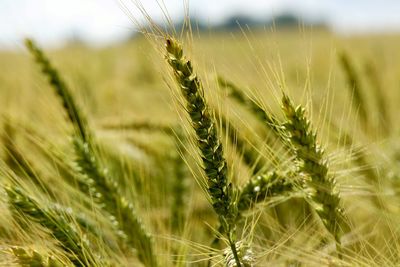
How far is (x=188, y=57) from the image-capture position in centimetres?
81

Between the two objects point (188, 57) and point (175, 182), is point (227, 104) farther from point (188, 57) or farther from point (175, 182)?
point (175, 182)

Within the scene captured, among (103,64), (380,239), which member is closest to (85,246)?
(380,239)

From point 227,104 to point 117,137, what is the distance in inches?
36.5

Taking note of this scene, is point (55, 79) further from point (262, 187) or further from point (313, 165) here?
point (313, 165)

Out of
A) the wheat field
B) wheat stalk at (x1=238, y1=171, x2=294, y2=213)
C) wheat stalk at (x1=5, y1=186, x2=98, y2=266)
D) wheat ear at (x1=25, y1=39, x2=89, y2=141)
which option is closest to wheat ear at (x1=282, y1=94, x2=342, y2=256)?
the wheat field

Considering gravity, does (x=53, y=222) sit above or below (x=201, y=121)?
below

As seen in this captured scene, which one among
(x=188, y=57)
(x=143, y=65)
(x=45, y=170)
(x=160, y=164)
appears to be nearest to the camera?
(x=188, y=57)

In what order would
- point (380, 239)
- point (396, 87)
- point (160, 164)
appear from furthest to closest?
point (396, 87)
point (160, 164)
point (380, 239)

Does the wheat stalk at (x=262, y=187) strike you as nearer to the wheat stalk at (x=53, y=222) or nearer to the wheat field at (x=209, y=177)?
the wheat field at (x=209, y=177)

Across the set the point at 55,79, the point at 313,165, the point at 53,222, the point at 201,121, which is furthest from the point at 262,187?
the point at 55,79

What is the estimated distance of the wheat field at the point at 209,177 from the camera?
0.82m

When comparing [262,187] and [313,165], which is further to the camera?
[262,187]

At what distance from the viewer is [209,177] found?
0.79m

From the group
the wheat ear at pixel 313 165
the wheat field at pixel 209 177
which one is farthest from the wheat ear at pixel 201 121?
the wheat ear at pixel 313 165
